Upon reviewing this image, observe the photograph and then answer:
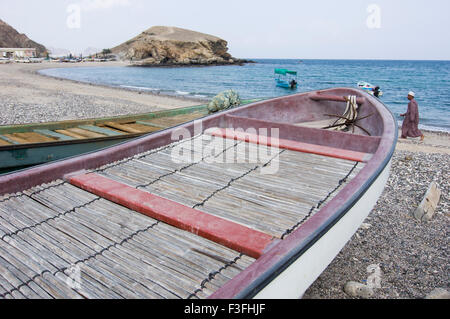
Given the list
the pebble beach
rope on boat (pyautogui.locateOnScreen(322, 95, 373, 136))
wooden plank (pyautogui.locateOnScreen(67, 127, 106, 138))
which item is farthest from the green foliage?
the pebble beach

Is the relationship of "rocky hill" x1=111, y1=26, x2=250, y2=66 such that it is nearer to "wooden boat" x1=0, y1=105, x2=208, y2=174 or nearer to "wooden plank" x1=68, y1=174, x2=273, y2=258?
"wooden boat" x1=0, y1=105, x2=208, y2=174

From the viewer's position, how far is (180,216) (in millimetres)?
2736

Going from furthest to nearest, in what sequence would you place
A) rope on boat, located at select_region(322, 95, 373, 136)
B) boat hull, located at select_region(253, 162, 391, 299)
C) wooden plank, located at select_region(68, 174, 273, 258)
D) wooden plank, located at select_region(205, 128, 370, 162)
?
rope on boat, located at select_region(322, 95, 373, 136) < wooden plank, located at select_region(205, 128, 370, 162) < wooden plank, located at select_region(68, 174, 273, 258) < boat hull, located at select_region(253, 162, 391, 299)

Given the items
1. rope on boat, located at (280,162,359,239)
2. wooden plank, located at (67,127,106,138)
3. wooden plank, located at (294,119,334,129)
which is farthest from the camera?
wooden plank, located at (294,119,334,129)

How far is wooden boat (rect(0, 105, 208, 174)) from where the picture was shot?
5402 millimetres

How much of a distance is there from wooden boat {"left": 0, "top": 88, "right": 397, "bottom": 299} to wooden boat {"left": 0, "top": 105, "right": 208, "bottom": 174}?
2.13 meters

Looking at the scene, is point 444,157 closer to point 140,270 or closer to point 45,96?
point 140,270

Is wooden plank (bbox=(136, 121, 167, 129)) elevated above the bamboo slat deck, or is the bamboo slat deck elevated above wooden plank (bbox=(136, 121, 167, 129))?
wooden plank (bbox=(136, 121, 167, 129))

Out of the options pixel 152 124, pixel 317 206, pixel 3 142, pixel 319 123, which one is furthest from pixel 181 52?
pixel 317 206

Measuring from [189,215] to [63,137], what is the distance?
474 cm

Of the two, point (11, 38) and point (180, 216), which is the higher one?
point (11, 38)

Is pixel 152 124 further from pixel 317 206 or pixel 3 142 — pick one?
pixel 317 206
